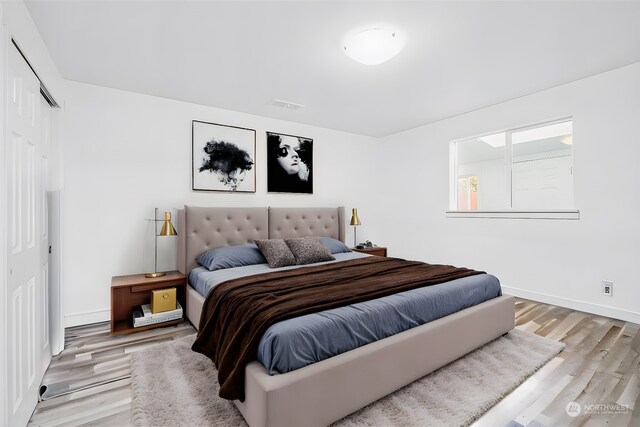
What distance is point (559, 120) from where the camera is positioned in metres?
3.39

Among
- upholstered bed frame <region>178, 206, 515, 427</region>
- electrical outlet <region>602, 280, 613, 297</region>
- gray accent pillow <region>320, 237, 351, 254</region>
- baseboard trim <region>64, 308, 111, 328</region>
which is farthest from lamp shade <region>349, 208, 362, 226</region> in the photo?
baseboard trim <region>64, 308, 111, 328</region>

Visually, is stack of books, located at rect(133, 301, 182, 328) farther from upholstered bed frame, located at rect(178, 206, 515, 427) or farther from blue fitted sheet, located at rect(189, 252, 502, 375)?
blue fitted sheet, located at rect(189, 252, 502, 375)

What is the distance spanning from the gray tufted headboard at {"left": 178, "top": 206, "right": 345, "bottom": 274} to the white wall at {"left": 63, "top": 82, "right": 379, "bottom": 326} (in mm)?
301

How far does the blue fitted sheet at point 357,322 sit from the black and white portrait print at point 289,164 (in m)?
1.95

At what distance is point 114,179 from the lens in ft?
10.4

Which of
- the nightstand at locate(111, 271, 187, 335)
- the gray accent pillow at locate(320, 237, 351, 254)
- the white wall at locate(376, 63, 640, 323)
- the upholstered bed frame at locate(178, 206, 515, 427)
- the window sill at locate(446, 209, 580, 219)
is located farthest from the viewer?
the gray accent pillow at locate(320, 237, 351, 254)

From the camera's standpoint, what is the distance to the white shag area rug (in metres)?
1.64

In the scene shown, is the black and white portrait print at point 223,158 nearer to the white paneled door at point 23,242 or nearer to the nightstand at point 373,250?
the white paneled door at point 23,242

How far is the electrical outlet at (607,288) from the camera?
3.04m

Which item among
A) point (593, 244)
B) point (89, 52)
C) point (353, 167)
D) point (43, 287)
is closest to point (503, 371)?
point (593, 244)

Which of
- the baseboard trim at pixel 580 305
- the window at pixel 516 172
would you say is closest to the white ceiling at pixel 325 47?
the window at pixel 516 172

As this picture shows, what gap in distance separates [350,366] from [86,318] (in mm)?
2883

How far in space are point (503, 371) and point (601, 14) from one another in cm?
255

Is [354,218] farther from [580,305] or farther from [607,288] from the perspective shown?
[607,288]
